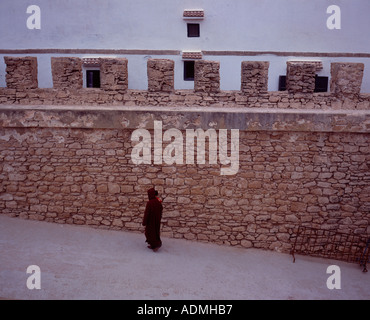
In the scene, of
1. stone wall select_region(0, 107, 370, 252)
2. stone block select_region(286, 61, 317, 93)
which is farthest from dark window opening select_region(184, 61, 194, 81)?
stone wall select_region(0, 107, 370, 252)

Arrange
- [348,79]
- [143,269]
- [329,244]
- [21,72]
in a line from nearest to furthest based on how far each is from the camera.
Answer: [143,269] < [348,79] < [21,72] < [329,244]

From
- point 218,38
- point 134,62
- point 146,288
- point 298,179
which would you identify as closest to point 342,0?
point 218,38

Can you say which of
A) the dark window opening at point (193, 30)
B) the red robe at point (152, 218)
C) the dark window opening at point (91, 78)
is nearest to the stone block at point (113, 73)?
the red robe at point (152, 218)

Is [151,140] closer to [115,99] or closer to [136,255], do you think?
[115,99]

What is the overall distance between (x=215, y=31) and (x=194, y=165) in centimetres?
731

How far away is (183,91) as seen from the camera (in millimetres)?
6098

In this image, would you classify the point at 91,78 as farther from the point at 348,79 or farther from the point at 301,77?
the point at 348,79

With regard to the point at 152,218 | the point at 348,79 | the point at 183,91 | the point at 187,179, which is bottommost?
the point at 152,218

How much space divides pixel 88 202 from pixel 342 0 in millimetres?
11189

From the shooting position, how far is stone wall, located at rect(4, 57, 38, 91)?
19.8 ft

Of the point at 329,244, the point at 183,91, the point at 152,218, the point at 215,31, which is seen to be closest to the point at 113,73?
the point at 183,91

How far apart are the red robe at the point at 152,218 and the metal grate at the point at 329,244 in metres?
2.72

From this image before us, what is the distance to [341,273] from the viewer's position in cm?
573

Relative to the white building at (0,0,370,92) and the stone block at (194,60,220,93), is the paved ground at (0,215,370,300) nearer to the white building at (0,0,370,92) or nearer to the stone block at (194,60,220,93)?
the stone block at (194,60,220,93)
